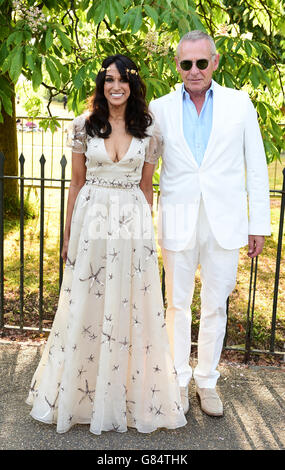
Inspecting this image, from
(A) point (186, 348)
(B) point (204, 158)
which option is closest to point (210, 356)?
(A) point (186, 348)

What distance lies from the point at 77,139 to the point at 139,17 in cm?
92

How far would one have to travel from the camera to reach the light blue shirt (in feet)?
10.1

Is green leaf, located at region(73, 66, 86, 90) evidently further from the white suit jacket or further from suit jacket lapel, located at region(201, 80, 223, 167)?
suit jacket lapel, located at region(201, 80, 223, 167)

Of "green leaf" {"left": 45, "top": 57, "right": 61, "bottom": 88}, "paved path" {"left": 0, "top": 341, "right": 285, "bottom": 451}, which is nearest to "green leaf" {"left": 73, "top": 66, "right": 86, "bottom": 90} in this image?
"green leaf" {"left": 45, "top": 57, "right": 61, "bottom": 88}

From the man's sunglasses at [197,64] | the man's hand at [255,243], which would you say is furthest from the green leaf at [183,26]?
the man's hand at [255,243]

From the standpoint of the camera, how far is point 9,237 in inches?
298

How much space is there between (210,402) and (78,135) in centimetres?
179

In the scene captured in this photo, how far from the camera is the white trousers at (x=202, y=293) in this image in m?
3.16

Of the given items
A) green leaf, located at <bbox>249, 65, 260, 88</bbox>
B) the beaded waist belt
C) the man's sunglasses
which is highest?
green leaf, located at <bbox>249, 65, 260, 88</bbox>

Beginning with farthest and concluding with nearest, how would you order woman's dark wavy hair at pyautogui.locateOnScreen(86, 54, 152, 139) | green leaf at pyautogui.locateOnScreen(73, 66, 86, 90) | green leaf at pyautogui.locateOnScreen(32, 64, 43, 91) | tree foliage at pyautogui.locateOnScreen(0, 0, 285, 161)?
green leaf at pyautogui.locateOnScreen(73, 66, 86, 90) < green leaf at pyautogui.locateOnScreen(32, 64, 43, 91) < tree foliage at pyautogui.locateOnScreen(0, 0, 285, 161) < woman's dark wavy hair at pyautogui.locateOnScreen(86, 54, 152, 139)

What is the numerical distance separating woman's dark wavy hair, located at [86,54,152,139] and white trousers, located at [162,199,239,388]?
23.2 inches

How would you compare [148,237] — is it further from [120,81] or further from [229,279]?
[120,81]

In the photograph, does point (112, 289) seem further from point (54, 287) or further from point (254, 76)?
point (54, 287)
